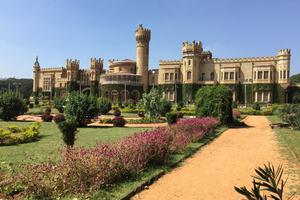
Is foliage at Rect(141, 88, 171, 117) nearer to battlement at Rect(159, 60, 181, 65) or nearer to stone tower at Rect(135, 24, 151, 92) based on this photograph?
battlement at Rect(159, 60, 181, 65)

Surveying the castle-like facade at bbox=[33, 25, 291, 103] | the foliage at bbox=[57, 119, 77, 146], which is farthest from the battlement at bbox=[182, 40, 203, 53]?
the foliage at bbox=[57, 119, 77, 146]

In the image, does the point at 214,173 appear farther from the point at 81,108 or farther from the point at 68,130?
the point at 81,108

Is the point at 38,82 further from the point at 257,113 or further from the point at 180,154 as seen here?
the point at 180,154

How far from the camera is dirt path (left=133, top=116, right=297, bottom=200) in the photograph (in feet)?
22.2

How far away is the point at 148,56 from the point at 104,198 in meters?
64.1

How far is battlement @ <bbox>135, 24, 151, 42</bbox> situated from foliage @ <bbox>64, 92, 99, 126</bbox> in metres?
47.6

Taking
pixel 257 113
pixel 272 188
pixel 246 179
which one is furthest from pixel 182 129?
pixel 257 113

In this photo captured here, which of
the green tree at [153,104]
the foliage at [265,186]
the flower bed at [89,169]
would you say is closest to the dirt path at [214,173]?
the flower bed at [89,169]

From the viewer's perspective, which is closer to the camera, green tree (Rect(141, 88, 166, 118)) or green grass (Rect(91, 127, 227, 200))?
green grass (Rect(91, 127, 227, 200))

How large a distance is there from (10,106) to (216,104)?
645 inches

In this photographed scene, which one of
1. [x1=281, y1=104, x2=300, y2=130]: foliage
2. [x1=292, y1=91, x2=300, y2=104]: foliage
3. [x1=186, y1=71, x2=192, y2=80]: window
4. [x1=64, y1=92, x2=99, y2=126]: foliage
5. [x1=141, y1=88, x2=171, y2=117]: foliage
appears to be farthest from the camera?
[x1=186, y1=71, x2=192, y2=80]: window

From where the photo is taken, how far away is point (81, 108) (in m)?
21.5

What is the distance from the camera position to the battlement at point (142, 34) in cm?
6800

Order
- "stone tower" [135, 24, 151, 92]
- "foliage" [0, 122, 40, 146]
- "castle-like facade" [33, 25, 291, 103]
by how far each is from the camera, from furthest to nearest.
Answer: "stone tower" [135, 24, 151, 92] < "castle-like facade" [33, 25, 291, 103] < "foliage" [0, 122, 40, 146]
